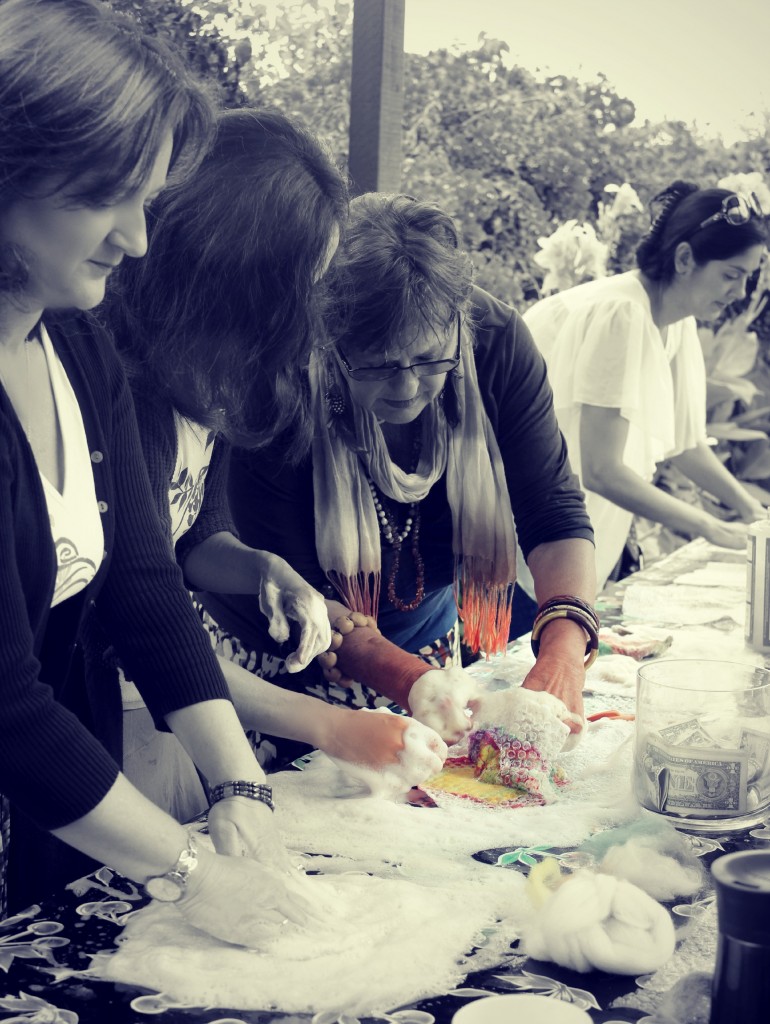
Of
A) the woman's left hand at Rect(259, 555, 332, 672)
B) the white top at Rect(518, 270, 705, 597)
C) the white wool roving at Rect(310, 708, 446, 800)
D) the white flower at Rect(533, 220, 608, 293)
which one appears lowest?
the white wool roving at Rect(310, 708, 446, 800)

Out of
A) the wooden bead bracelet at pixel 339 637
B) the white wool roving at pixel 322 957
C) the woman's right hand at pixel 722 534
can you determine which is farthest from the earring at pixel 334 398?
the woman's right hand at pixel 722 534

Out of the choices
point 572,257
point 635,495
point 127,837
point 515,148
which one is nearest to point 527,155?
point 515,148

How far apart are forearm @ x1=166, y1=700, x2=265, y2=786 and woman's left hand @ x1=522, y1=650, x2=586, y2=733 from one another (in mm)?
509

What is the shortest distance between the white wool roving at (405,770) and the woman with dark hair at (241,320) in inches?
0.5

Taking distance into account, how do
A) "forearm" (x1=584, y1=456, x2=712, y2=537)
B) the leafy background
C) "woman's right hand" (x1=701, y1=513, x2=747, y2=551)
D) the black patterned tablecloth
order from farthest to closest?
the leafy background < "woman's right hand" (x1=701, y1=513, x2=747, y2=551) < "forearm" (x1=584, y1=456, x2=712, y2=537) < the black patterned tablecloth

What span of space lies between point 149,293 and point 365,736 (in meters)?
0.63

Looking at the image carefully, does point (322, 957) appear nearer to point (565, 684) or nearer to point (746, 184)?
point (565, 684)

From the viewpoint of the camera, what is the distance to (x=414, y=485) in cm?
187

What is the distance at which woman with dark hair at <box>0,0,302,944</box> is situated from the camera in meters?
0.97

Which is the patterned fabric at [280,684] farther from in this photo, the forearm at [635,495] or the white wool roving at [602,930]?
the forearm at [635,495]

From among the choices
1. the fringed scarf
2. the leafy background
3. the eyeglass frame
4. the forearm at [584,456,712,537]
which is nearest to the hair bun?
the forearm at [584,456,712,537]

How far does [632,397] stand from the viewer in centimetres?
280

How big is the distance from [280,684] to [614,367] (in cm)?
138

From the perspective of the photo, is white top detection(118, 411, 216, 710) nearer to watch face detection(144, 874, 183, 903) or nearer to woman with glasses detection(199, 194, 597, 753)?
woman with glasses detection(199, 194, 597, 753)
